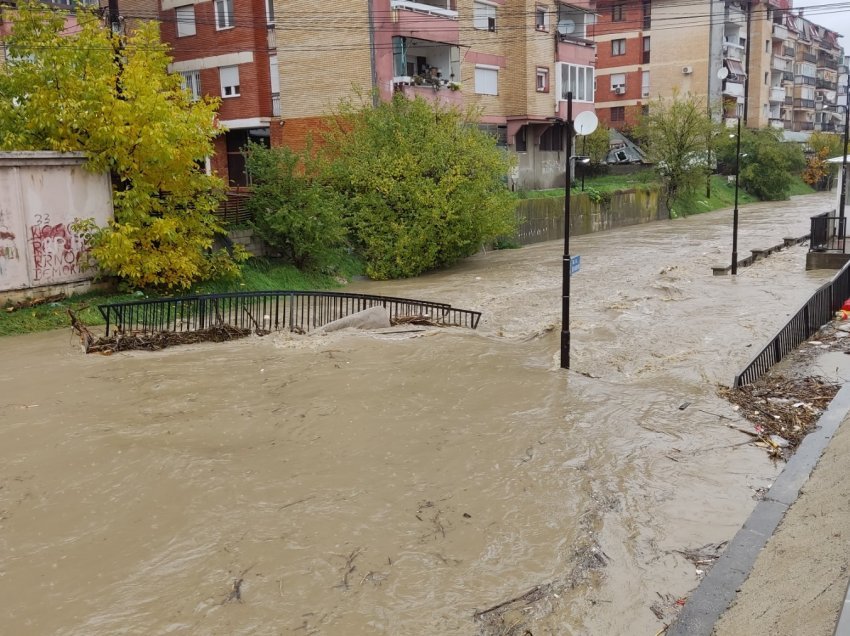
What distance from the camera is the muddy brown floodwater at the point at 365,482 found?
5.60m

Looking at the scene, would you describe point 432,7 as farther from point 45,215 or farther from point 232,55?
point 45,215

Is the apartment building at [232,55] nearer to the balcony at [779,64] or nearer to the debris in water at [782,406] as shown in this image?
the debris in water at [782,406]

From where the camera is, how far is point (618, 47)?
57688mm

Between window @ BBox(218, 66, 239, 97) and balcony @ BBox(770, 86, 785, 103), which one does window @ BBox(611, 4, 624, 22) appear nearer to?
balcony @ BBox(770, 86, 785, 103)

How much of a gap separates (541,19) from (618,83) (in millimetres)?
22914

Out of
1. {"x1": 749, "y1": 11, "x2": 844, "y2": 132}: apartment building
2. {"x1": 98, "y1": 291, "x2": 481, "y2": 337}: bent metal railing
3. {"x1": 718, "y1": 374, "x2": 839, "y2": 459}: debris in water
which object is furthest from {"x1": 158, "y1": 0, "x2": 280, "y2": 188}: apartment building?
{"x1": 749, "y1": 11, "x2": 844, "y2": 132}: apartment building

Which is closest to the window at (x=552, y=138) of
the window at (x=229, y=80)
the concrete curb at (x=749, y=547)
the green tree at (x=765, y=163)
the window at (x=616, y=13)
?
the window at (x=229, y=80)

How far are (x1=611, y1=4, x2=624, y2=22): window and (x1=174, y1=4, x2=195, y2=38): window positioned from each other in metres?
35.4

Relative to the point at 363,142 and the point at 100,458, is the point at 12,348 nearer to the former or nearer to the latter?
the point at 100,458

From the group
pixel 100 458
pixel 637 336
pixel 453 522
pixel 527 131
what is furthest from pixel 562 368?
pixel 527 131

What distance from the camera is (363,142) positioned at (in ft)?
75.3

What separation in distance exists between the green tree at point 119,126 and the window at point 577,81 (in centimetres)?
2526

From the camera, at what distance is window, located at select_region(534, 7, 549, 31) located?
3628cm

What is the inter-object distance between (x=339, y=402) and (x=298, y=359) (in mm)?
2273
